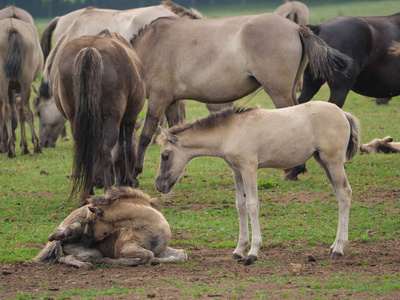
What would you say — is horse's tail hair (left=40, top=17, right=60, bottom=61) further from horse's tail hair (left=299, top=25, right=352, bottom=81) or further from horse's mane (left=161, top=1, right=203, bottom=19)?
horse's tail hair (left=299, top=25, right=352, bottom=81)

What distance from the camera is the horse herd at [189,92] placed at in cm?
624

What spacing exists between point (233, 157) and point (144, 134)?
405 cm

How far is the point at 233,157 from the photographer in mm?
6109

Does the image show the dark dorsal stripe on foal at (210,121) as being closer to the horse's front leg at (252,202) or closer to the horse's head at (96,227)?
the horse's front leg at (252,202)

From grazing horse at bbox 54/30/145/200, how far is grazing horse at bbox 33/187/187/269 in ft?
4.88

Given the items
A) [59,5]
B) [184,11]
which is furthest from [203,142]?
[59,5]

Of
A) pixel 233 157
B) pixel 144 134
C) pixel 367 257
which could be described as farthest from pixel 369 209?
pixel 144 134

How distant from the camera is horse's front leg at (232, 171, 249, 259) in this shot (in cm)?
627

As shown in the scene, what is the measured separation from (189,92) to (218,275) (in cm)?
489

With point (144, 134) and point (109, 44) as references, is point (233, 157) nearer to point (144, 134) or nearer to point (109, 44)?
point (109, 44)

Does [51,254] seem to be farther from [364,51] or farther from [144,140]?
[364,51]

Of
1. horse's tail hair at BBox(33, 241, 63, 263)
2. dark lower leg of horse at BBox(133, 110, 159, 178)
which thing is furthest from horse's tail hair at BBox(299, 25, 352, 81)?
horse's tail hair at BBox(33, 241, 63, 263)

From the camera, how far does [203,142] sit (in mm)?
6242

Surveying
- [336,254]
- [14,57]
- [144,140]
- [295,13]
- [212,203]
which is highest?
[14,57]
